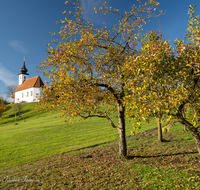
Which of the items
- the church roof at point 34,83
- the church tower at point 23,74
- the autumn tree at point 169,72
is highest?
the church tower at point 23,74

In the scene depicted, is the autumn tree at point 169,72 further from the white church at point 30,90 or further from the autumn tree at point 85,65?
the white church at point 30,90

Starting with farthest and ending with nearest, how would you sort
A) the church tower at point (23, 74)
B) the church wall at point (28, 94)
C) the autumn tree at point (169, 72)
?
the church tower at point (23, 74), the church wall at point (28, 94), the autumn tree at point (169, 72)

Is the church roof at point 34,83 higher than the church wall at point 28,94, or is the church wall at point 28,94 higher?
the church roof at point 34,83

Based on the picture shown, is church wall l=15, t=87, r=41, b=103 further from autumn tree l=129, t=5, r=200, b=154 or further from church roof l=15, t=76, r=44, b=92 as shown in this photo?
autumn tree l=129, t=5, r=200, b=154

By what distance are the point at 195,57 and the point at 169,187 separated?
15.3 ft

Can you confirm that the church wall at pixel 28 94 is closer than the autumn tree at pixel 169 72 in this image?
No

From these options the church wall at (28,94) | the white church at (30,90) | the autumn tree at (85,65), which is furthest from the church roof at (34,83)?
the autumn tree at (85,65)

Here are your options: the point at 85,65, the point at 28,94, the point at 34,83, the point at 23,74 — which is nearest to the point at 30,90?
the point at 28,94

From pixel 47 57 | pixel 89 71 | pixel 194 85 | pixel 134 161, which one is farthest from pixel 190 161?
pixel 47 57

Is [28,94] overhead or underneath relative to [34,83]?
underneath

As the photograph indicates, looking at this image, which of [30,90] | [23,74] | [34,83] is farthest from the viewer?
[23,74]

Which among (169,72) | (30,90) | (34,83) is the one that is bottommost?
(169,72)

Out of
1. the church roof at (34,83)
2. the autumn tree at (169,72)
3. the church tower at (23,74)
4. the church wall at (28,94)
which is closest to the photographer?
the autumn tree at (169,72)

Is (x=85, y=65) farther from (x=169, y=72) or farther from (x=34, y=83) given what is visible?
(x=34, y=83)
